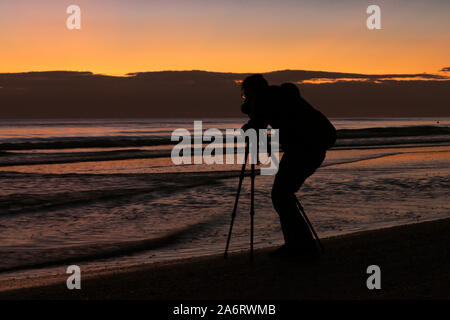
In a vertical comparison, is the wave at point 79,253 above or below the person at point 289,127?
below

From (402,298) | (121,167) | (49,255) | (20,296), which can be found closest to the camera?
(402,298)

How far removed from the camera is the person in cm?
613

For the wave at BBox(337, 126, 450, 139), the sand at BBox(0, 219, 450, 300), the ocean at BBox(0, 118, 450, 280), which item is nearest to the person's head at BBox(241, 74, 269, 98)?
the sand at BBox(0, 219, 450, 300)

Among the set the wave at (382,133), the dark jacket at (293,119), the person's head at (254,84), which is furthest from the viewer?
the wave at (382,133)

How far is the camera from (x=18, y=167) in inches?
955

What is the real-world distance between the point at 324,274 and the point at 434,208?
682 centimetres

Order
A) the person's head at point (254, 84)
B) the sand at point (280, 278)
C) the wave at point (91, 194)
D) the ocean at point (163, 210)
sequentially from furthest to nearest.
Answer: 1. the wave at point (91, 194)
2. the ocean at point (163, 210)
3. the person's head at point (254, 84)
4. the sand at point (280, 278)

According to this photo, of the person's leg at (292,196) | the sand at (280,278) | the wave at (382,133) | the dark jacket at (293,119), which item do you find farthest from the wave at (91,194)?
the wave at (382,133)

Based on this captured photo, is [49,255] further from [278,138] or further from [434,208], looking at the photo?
[434,208]

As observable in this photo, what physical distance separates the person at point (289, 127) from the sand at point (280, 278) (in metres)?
0.77

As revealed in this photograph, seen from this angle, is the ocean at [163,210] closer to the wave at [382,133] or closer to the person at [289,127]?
the person at [289,127]

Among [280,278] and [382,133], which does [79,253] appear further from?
[382,133]

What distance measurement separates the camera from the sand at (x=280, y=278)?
514 cm
